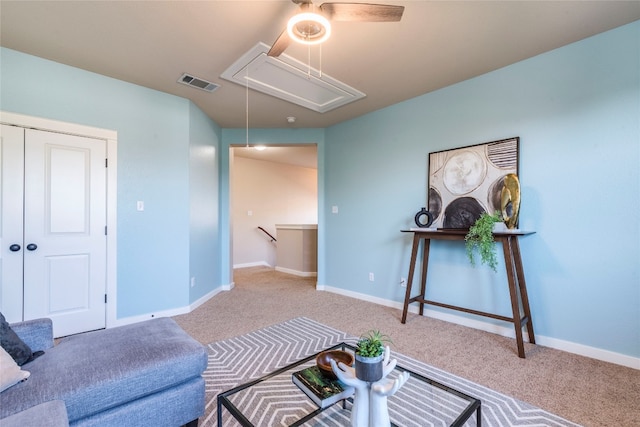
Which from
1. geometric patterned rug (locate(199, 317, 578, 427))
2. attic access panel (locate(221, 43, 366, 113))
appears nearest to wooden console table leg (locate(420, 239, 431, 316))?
geometric patterned rug (locate(199, 317, 578, 427))

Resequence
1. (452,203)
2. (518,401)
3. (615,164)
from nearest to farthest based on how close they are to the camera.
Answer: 1. (518,401)
2. (615,164)
3. (452,203)

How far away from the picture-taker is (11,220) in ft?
7.98

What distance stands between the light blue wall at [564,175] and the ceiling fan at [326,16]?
5.77 ft

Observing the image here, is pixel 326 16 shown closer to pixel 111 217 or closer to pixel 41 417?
pixel 41 417

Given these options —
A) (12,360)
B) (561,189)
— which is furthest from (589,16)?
(12,360)

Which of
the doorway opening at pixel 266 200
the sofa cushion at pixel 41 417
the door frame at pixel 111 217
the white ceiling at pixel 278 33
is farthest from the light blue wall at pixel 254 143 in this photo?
the sofa cushion at pixel 41 417

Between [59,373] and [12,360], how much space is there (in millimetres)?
205

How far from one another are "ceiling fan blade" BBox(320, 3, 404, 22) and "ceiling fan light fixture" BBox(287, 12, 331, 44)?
57 mm

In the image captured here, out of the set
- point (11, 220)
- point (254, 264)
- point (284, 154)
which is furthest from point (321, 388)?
point (254, 264)

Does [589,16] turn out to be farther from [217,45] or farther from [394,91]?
[217,45]

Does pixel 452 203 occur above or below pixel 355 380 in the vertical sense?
above

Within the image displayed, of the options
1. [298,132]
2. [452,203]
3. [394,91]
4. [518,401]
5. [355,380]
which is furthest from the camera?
[298,132]

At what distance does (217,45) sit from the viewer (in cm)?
238

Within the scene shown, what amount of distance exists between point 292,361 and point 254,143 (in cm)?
338
